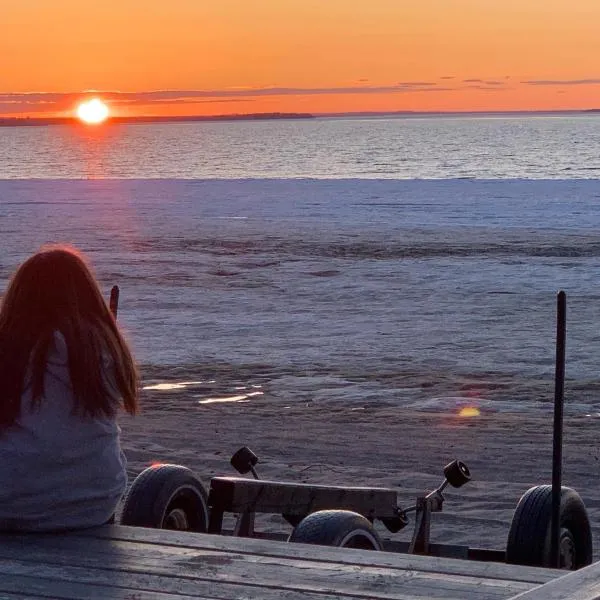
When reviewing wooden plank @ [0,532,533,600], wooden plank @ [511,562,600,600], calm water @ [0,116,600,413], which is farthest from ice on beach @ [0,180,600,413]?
wooden plank @ [511,562,600,600]

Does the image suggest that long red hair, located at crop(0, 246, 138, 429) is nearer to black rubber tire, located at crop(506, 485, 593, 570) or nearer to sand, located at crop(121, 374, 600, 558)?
black rubber tire, located at crop(506, 485, 593, 570)

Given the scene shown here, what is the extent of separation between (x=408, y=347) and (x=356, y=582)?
433 inches

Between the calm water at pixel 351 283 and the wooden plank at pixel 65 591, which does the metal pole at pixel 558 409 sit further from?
the calm water at pixel 351 283

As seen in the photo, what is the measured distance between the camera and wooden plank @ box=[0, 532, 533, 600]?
3.65 m

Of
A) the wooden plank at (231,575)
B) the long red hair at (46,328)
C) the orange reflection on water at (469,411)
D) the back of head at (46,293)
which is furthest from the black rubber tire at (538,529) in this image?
the orange reflection on water at (469,411)

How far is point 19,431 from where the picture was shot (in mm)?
4402

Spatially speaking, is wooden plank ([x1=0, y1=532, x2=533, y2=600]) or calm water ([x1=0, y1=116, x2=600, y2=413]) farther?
calm water ([x1=0, y1=116, x2=600, y2=413])

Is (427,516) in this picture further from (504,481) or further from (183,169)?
(183,169)

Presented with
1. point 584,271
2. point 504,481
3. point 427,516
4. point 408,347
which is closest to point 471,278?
point 584,271

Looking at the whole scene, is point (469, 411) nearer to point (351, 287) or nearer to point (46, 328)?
point (46, 328)

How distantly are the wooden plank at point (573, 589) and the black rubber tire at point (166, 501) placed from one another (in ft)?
8.01

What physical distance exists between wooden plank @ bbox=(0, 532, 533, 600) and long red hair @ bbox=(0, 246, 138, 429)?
1.69ft

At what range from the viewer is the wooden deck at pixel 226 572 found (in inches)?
143

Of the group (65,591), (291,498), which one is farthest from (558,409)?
(65,591)
